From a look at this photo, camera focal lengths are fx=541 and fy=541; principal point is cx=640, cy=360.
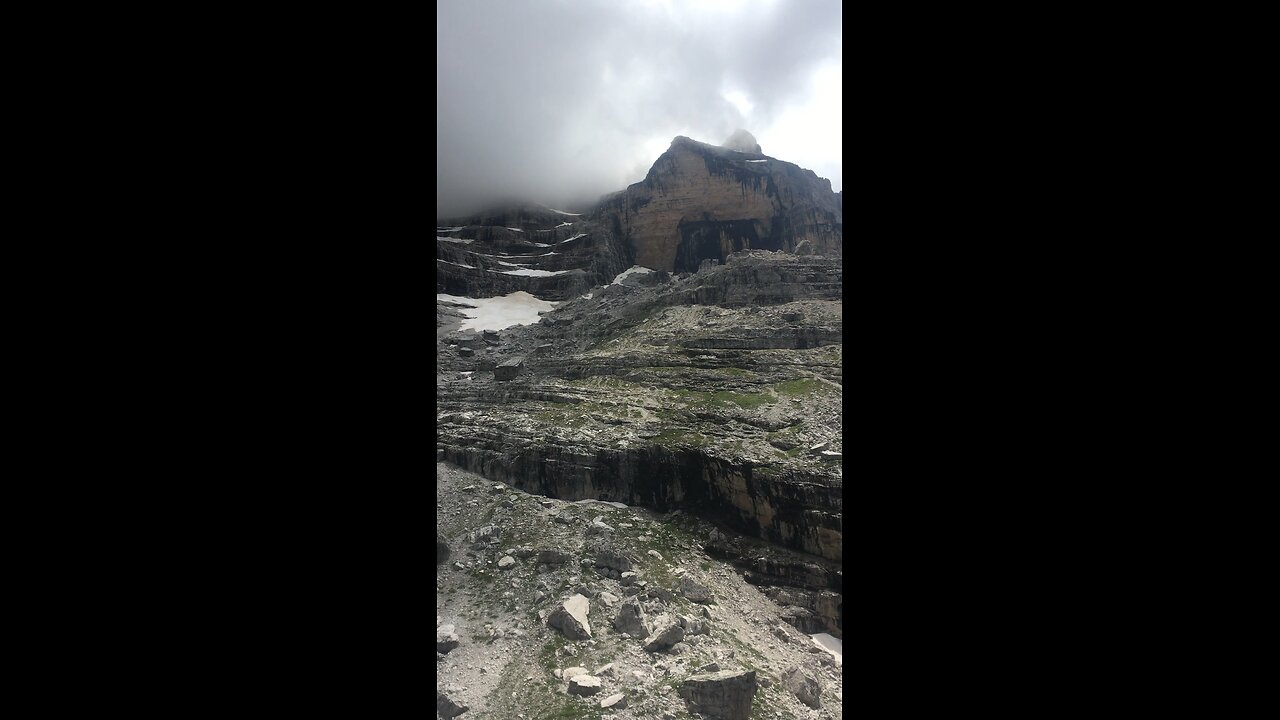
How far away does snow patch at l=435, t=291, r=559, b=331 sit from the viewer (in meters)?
66.9

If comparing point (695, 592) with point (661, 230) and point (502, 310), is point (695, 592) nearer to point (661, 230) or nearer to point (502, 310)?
point (502, 310)

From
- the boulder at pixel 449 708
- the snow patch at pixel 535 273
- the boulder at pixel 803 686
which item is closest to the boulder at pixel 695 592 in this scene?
the boulder at pixel 803 686

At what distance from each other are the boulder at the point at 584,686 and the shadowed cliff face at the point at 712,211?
59174mm

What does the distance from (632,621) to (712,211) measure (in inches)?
2398

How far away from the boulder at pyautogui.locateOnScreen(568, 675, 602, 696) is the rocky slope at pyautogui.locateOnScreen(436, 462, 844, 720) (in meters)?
0.04

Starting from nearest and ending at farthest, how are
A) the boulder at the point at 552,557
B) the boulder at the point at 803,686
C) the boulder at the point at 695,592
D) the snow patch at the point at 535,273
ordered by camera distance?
the boulder at the point at 803,686, the boulder at the point at 695,592, the boulder at the point at 552,557, the snow patch at the point at 535,273

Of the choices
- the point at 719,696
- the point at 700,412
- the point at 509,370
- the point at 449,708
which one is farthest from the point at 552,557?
the point at 509,370

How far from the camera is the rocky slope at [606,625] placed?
20.8 m

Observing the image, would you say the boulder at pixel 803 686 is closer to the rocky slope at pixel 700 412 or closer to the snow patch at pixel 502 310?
the rocky slope at pixel 700 412
